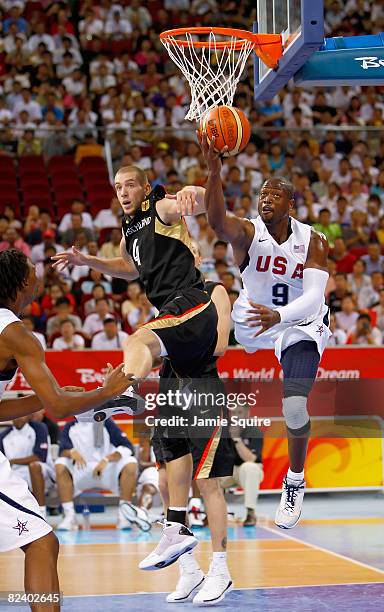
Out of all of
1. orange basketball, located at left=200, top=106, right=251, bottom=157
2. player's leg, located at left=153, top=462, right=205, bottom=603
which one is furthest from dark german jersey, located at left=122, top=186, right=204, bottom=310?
player's leg, located at left=153, top=462, right=205, bottom=603

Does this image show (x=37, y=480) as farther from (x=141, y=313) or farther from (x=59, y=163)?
(x=59, y=163)

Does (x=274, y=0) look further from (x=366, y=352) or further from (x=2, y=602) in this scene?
(x=366, y=352)

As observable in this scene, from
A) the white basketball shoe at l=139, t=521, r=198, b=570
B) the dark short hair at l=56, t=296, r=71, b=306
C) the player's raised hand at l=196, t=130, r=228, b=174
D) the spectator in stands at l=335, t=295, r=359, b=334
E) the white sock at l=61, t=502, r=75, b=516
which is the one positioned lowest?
the white sock at l=61, t=502, r=75, b=516

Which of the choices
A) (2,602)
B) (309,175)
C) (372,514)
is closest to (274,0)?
(2,602)

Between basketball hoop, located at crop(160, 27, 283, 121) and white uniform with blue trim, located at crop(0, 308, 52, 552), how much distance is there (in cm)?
322

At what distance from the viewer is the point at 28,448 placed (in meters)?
12.0

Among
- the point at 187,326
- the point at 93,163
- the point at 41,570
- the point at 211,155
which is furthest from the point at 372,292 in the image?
the point at 41,570

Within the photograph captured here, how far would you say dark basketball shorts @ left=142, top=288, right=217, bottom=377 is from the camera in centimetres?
692

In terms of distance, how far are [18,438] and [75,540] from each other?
5.57ft

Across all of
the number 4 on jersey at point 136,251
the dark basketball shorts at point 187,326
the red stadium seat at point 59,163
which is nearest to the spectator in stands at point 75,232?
the red stadium seat at point 59,163

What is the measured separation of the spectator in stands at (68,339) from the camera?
12.6 meters

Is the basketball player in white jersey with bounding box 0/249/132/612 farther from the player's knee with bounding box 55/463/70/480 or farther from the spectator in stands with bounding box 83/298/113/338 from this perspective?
the spectator in stands with bounding box 83/298/113/338

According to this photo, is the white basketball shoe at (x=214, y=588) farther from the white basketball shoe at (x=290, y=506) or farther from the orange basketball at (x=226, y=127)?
the orange basketball at (x=226, y=127)

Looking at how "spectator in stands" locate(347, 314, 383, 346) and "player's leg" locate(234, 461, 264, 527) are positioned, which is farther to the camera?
"spectator in stands" locate(347, 314, 383, 346)
